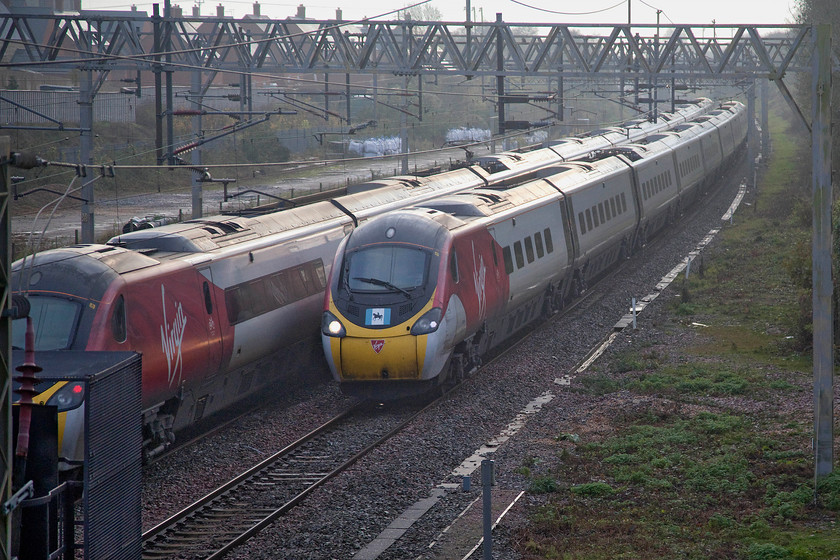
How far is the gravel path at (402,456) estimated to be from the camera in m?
10.2

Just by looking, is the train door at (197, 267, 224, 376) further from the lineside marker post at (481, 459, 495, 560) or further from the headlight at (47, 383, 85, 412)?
the lineside marker post at (481, 459, 495, 560)

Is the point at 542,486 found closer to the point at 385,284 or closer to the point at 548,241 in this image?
the point at 385,284

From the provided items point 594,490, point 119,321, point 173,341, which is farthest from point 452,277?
point 119,321

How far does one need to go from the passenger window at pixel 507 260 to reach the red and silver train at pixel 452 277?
0.12 feet

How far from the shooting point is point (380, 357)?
1446cm

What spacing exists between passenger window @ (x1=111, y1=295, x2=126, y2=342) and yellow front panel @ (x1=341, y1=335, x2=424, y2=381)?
11.8 feet

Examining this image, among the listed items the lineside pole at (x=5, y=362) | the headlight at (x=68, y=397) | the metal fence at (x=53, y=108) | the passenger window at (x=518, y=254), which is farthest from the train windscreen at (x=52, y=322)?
the metal fence at (x=53, y=108)

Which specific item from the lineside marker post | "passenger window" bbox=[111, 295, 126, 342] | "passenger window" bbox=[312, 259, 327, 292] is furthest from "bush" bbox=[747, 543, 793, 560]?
→ "passenger window" bbox=[312, 259, 327, 292]

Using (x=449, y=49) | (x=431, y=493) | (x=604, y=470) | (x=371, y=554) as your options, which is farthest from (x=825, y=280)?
(x=449, y=49)

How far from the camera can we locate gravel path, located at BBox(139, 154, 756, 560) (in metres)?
10.2

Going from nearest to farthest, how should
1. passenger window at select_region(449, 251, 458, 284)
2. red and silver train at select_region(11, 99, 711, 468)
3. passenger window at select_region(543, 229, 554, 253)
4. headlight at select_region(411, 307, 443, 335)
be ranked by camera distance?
1. red and silver train at select_region(11, 99, 711, 468)
2. headlight at select_region(411, 307, 443, 335)
3. passenger window at select_region(449, 251, 458, 284)
4. passenger window at select_region(543, 229, 554, 253)

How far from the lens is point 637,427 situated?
44.5 feet

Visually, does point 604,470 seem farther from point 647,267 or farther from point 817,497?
point 647,267

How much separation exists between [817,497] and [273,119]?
69.9 metres
